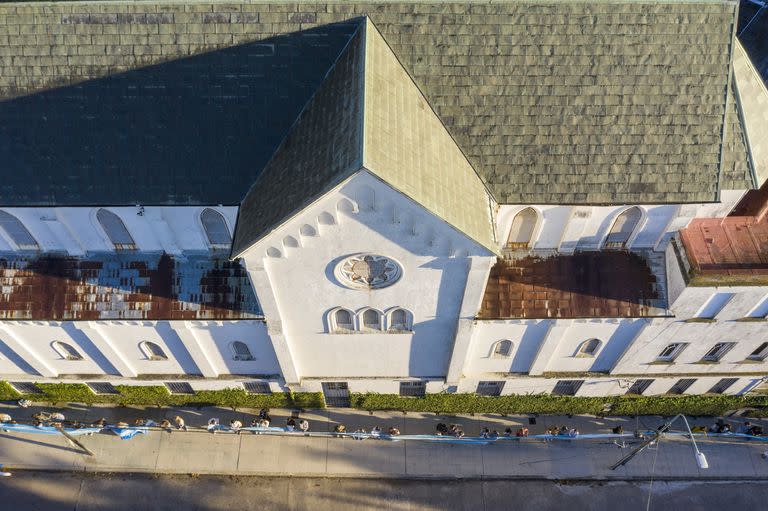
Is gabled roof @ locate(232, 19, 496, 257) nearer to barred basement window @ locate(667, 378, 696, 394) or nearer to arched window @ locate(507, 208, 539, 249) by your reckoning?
arched window @ locate(507, 208, 539, 249)

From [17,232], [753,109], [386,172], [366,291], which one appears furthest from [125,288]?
[753,109]

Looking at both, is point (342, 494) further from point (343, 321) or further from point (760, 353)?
point (760, 353)

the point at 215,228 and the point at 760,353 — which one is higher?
the point at 215,228

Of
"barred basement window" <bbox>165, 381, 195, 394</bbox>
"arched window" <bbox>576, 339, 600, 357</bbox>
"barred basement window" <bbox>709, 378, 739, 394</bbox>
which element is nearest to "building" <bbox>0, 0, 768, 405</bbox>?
"arched window" <bbox>576, 339, 600, 357</bbox>

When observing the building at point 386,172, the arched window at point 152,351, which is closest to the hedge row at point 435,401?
the arched window at point 152,351

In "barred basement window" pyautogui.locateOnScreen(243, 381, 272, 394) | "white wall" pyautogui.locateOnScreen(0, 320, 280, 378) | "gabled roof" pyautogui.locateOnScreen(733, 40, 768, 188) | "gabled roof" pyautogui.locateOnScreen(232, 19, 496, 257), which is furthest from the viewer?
"barred basement window" pyautogui.locateOnScreen(243, 381, 272, 394)

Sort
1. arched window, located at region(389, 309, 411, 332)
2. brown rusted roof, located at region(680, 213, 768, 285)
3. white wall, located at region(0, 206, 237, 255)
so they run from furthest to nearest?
arched window, located at region(389, 309, 411, 332), white wall, located at region(0, 206, 237, 255), brown rusted roof, located at region(680, 213, 768, 285)

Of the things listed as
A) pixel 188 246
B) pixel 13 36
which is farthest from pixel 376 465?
pixel 13 36
